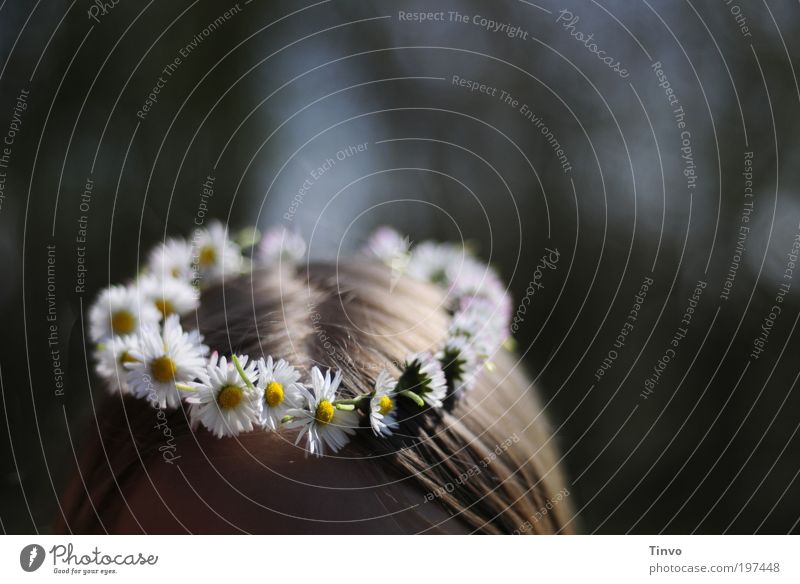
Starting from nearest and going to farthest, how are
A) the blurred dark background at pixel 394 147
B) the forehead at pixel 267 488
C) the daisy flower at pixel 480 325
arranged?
the forehead at pixel 267 488 → the daisy flower at pixel 480 325 → the blurred dark background at pixel 394 147

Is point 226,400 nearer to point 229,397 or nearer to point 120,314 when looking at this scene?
point 229,397

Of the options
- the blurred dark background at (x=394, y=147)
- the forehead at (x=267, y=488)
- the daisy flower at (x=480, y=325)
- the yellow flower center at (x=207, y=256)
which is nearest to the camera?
the forehead at (x=267, y=488)

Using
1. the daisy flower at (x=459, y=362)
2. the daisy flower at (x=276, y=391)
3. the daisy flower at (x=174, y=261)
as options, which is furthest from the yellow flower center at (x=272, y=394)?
the daisy flower at (x=174, y=261)

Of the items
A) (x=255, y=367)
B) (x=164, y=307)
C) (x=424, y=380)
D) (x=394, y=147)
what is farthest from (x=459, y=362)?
(x=394, y=147)

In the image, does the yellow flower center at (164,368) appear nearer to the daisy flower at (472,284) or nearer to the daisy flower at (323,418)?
the daisy flower at (323,418)

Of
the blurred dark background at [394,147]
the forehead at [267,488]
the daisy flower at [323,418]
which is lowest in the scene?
the forehead at [267,488]

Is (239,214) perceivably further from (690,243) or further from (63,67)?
(690,243)
